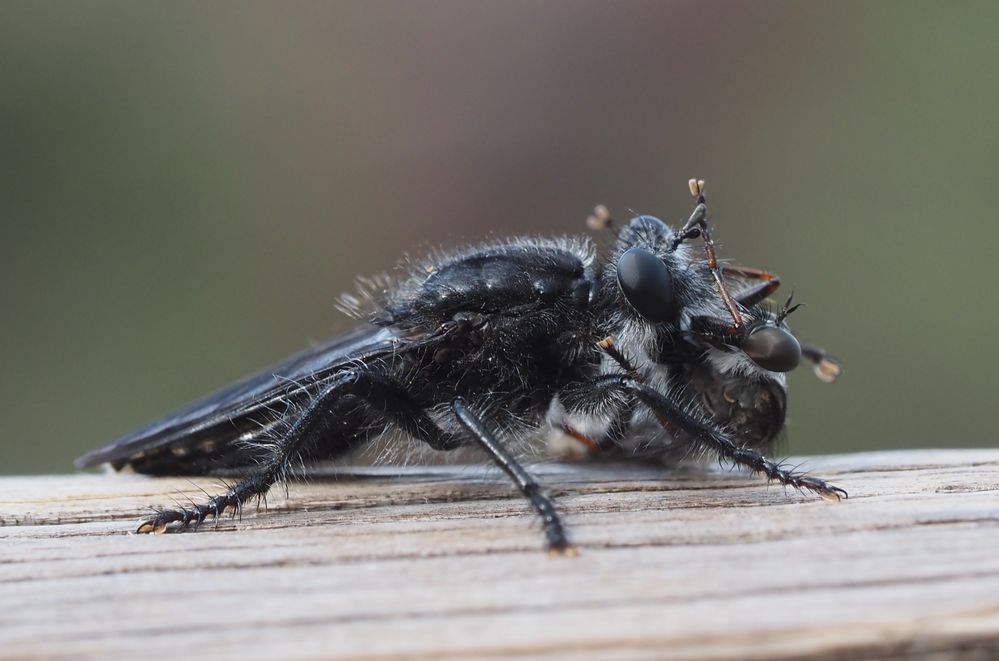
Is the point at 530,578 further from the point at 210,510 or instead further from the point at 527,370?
the point at 527,370

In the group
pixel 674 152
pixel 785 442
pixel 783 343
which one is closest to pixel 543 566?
pixel 783 343

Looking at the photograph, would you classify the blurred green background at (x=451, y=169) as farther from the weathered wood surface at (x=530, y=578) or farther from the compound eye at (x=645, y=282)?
the weathered wood surface at (x=530, y=578)

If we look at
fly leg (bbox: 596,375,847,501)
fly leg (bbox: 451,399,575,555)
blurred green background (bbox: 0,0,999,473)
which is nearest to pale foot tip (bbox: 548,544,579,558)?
fly leg (bbox: 451,399,575,555)

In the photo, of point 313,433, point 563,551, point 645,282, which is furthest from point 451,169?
point 563,551

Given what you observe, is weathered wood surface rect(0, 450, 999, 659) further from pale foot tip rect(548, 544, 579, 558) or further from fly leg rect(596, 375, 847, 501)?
fly leg rect(596, 375, 847, 501)

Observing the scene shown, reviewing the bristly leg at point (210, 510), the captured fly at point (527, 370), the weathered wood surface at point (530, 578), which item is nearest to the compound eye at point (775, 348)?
the captured fly at point (527, 370)

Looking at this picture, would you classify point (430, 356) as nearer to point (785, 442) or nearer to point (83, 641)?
point (785, 442)
